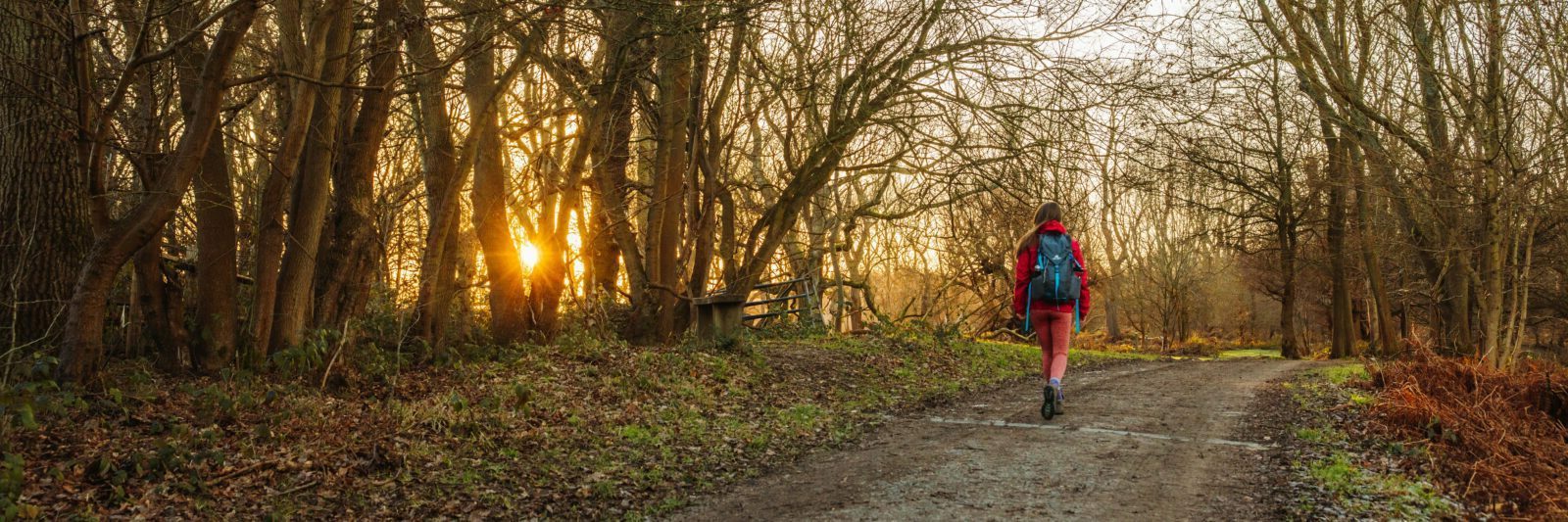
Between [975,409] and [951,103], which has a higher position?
[951,103]

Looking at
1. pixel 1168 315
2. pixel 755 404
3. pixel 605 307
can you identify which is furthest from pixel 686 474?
pixel 1168 315

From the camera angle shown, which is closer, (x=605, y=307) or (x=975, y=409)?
(x=975, y=409)

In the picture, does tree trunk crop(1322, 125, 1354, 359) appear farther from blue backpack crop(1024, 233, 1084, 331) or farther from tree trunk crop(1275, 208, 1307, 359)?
blue backpack crop(1024, 233, 1084, 331)

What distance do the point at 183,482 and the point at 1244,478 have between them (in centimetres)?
619

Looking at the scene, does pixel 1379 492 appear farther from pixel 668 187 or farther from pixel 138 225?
pixel 668 187

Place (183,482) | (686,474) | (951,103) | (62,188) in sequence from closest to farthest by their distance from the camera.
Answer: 1. (183,482)
2. (686,474)
3. (62,188)
4. (951,103)

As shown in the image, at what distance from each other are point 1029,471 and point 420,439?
4094mm

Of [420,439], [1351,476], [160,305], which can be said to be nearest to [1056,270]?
[1351,476]

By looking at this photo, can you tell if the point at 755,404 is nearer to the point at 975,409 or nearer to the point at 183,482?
the point at 975,409

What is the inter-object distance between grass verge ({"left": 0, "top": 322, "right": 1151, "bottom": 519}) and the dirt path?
0.54 m

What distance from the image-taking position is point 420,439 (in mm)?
6555

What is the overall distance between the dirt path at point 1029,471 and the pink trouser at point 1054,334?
1.58 ft

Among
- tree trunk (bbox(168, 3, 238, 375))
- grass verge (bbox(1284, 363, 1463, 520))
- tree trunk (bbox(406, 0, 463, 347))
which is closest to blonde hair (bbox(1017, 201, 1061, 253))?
grass verge (bbox(1284, 363, 1463, 520))

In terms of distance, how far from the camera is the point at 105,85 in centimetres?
873
